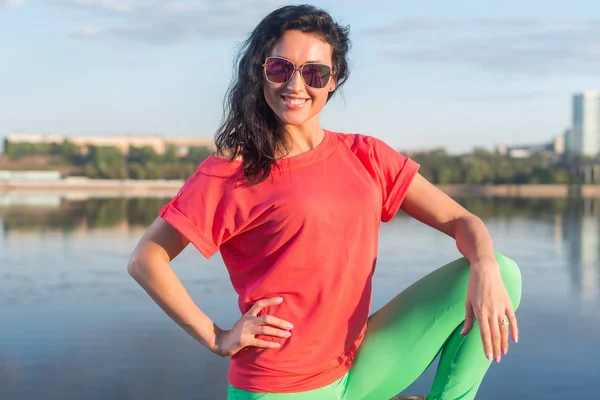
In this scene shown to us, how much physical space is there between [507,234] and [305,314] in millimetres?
12547

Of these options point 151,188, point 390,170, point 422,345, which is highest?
point 390,170

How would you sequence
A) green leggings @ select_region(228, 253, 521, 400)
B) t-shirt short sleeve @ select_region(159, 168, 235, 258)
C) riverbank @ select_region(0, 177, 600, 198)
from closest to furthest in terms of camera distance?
t-shirt short sleeve @ select_region(159, 168, 235, 258), green leggings @ select_region(228, 253, 521, 400), riverbank @ select_region(0, 177, 600, 198)

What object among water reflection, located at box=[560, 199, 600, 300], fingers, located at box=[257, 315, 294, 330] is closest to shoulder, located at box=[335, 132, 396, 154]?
fingers, located at box=[257, 315, 294, 330]

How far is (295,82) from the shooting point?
1458 mm

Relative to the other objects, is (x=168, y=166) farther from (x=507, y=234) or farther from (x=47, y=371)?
(x=47, y=371)

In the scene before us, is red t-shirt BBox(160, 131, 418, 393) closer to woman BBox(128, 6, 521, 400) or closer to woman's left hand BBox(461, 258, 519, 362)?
woman BBox(128, 6, 521, 400)

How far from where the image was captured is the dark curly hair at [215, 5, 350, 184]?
1441mm

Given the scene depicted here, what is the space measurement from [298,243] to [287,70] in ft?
1.13

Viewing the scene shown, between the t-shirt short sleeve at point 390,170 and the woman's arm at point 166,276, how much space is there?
1.42 ft

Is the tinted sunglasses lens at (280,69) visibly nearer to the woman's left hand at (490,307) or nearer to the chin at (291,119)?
the chin at (291,119)

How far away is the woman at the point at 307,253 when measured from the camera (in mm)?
1413

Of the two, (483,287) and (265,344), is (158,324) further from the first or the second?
(483,287)

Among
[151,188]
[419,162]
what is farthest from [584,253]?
[419,162]

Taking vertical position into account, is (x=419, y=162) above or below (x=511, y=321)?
below
